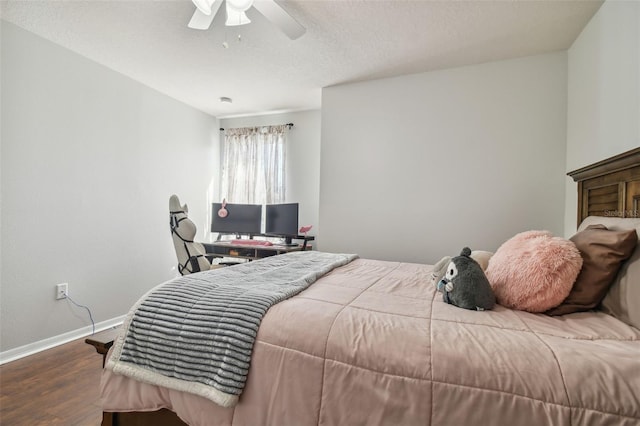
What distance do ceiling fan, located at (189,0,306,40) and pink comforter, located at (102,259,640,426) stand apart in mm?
1659

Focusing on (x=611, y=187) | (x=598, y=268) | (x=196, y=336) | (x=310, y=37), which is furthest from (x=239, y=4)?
(x=611, y=187)

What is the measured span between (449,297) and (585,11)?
220 centimetres

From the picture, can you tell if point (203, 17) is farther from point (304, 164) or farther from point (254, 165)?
point (254, 165)

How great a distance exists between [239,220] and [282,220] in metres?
0.63

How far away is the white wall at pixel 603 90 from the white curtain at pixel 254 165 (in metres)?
2.99

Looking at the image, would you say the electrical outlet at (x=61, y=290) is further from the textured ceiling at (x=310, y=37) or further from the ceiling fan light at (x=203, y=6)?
the ceiling fan light at (x=203, y=6)

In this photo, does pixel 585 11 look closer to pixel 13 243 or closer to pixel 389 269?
pixel 389 269

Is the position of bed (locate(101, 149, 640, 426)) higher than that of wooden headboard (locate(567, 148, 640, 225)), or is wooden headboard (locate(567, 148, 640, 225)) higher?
wooden headboard (locate(567, 148, 640, 225))

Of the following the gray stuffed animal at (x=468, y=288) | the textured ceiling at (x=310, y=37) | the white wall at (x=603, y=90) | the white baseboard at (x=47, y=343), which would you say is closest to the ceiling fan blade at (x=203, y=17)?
the textured ceiling at (x=310, y=37)

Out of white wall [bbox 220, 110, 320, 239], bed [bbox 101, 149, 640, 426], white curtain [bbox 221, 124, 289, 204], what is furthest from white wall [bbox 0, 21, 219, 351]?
bed [bbox 101, 149, 640, 426]

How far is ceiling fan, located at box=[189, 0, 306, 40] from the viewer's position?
167 cm

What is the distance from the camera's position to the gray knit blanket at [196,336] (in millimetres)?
1008

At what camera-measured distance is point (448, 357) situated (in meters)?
0.84

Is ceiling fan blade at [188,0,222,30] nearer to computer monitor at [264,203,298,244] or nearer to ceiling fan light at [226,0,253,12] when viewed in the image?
ceiling fan light at [226,0,253,12]
